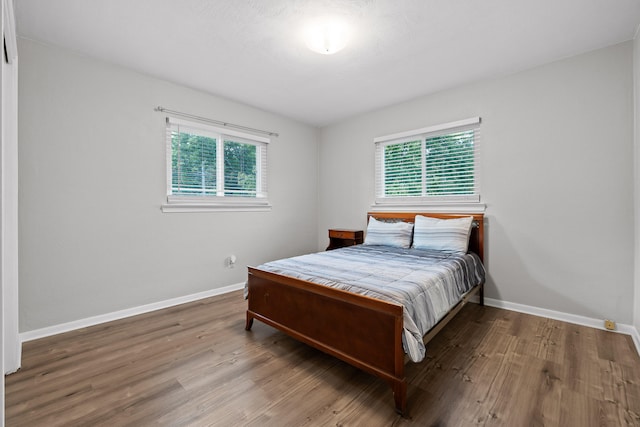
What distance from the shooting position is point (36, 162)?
7.82ft

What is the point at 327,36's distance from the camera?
2254 millimetres

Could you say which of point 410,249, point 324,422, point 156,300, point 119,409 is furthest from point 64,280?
point 410,249

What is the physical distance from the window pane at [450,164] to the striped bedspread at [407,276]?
34.0 inches

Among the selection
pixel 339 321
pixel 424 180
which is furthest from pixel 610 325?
pixel 339 321

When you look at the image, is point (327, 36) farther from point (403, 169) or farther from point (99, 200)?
point (99, 200)

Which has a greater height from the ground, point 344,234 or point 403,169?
point 403,169

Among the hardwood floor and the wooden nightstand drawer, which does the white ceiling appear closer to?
the wooden nightstand drawer

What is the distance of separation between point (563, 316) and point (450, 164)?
186 centimetres

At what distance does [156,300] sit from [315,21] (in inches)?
119

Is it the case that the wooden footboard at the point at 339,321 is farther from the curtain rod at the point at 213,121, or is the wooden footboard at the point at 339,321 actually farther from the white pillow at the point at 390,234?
the curtain rod at the point at 213,121

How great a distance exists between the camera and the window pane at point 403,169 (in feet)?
12.2

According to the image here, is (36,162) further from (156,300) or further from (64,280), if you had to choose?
(156,300)

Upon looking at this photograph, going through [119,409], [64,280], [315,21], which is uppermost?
[315,21]

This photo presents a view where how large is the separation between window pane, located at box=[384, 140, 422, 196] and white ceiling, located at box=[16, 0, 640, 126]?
0.84 m
